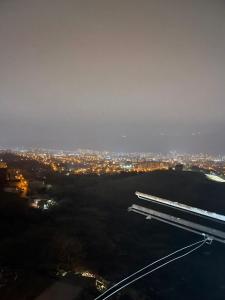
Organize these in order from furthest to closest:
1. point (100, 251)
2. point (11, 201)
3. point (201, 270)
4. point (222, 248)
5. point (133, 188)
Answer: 1. point (133, 188)
2. point (11, 201)
3. point (222, 248)
4. point (100, 251)
5. point (201, 270)

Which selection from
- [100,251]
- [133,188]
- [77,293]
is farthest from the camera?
[133,188]

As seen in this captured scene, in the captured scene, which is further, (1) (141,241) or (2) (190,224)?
(2) (190,224)

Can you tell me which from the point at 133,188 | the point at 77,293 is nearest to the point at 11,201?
the point at 133,188

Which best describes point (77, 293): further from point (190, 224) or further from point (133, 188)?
point (133, 188)

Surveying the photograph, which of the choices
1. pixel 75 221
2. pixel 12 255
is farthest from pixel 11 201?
pixel 12 255

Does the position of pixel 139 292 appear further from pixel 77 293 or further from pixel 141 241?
pixel 141 241

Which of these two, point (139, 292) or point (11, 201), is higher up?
point (11, 201)
